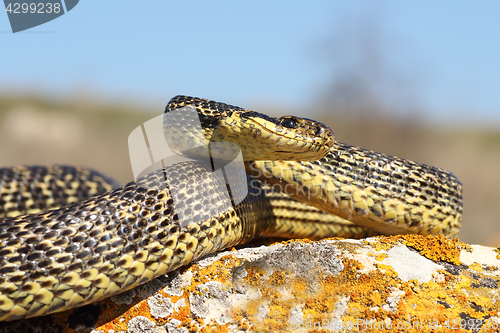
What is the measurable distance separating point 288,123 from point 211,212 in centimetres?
133

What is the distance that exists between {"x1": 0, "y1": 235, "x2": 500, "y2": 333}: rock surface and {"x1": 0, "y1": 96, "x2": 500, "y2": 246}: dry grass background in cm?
1309

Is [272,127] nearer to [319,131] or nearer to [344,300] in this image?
[319,131]

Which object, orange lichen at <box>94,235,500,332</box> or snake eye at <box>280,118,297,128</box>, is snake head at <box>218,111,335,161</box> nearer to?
snake eye at <box>280,118,297,128</box>

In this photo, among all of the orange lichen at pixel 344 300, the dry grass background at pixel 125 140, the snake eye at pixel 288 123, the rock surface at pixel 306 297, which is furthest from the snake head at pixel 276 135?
the dry grass background at pixel 125 140

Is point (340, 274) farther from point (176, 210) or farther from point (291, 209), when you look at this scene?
point (291, 209)

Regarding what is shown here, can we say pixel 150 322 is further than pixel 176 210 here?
No

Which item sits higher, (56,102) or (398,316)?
(398,316)

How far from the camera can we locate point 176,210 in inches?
178

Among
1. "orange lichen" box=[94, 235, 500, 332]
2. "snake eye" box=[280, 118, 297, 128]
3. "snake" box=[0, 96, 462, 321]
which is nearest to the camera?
"snake" box=[0, 96, 462, 321]

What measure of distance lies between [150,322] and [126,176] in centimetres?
1711

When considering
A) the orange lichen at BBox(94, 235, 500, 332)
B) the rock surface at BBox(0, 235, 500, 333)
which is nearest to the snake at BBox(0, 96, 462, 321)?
the rock surface at BBox(0, 235, 500, 333)

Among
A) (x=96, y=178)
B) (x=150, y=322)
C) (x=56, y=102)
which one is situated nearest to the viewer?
(x=150, y=322)

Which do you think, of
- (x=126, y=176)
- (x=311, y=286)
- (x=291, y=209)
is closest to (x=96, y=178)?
(x=291, y=209)

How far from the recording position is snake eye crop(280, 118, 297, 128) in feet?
17.0
